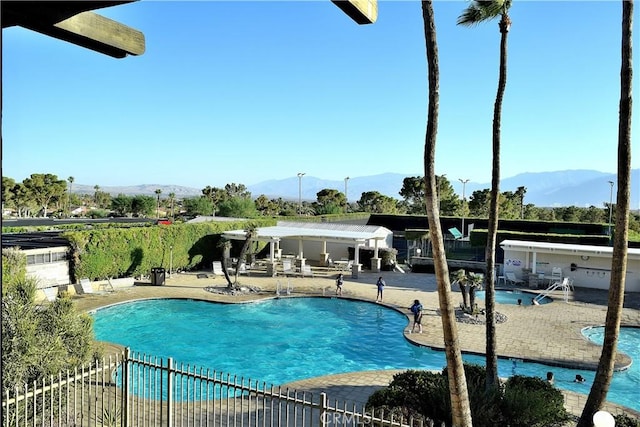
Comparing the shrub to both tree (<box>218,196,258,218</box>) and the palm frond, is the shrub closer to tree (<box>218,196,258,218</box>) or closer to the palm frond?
the palm frond

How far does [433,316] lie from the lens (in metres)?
18.3

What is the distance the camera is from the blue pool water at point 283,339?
1384 centimetres

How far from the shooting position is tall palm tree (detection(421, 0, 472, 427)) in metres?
5.61

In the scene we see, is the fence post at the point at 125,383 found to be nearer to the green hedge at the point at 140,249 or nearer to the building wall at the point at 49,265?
the building wall at the point at 49,265

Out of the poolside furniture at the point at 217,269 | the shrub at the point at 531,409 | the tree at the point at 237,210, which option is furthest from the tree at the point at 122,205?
the shrub at the point at 531,409

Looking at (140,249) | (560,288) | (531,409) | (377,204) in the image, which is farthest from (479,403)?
(377,204)

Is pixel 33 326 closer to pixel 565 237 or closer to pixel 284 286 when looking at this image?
pixel 284 286

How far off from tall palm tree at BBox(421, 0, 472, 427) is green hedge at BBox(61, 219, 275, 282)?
763 inches

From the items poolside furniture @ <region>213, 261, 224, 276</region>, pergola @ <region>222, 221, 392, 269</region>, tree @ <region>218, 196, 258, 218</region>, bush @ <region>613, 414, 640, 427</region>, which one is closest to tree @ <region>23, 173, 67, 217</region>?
tree @ <region>218, 196, 258, 218</region>

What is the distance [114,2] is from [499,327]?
17.1 meters

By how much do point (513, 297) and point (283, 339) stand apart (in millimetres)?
12014

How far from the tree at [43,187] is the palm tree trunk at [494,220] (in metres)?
69.9

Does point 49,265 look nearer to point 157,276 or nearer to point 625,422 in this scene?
point 157,276

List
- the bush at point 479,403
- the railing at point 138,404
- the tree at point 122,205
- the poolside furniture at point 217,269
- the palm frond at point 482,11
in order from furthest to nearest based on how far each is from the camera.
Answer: the tree at point 122,205 < the poolside furniture at point 217,269 < the palm frond at point 482,11 < the bush at point 479,403 < the railing at point 138,404
